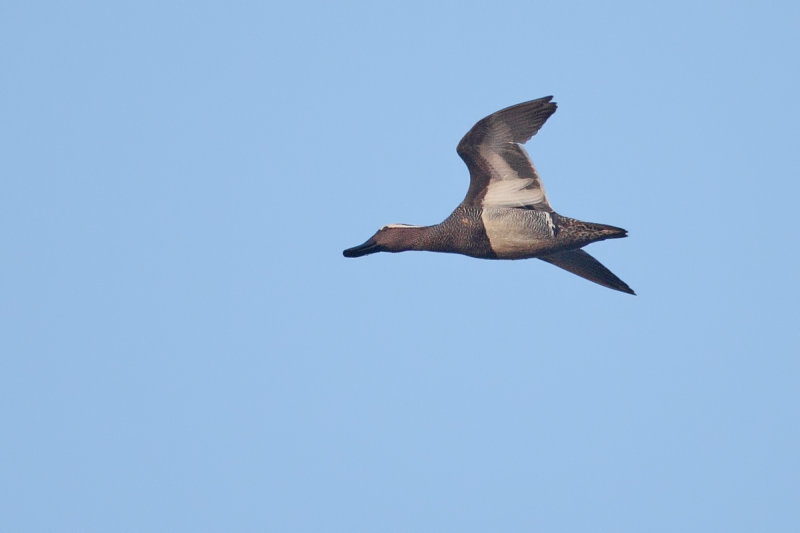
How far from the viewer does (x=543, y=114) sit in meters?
16.1

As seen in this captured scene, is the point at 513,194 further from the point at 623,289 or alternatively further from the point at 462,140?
the point at 623,289

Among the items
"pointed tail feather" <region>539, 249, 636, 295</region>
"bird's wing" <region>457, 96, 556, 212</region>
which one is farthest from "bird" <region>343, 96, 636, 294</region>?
"pointed tail feather" <region>539, 249, 636, 295</region>

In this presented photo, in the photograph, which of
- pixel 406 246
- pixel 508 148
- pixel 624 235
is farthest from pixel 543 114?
pixel 406 246

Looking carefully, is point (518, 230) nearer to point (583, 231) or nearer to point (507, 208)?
point (507, 208)

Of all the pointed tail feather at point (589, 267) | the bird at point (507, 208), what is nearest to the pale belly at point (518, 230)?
the bird at point (507, 208)

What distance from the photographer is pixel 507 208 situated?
16.9 m

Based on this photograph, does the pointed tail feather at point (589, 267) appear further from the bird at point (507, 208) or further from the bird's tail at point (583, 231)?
the bird's tail at point (583, 231)

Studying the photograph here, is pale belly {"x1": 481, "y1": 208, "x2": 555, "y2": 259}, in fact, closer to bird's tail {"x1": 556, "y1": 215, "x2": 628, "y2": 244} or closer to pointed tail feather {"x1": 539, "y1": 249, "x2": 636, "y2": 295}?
bird's tail {"x1": 556, "y1": 215, "x2": 628, "y2": 244}

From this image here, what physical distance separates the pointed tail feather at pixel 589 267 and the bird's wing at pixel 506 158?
4.73ft

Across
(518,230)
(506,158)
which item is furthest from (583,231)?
(506,158)

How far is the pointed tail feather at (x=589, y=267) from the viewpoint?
1805 cm

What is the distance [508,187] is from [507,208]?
29 cm

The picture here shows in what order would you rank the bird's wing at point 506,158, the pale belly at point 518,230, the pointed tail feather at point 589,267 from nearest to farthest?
the bird's wing at point 506,158 < the pale belly at point 518,230 < the pointed tail feather at point 589,267

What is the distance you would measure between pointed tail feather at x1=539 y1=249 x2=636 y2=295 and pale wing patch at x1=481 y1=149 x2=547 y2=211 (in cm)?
147
